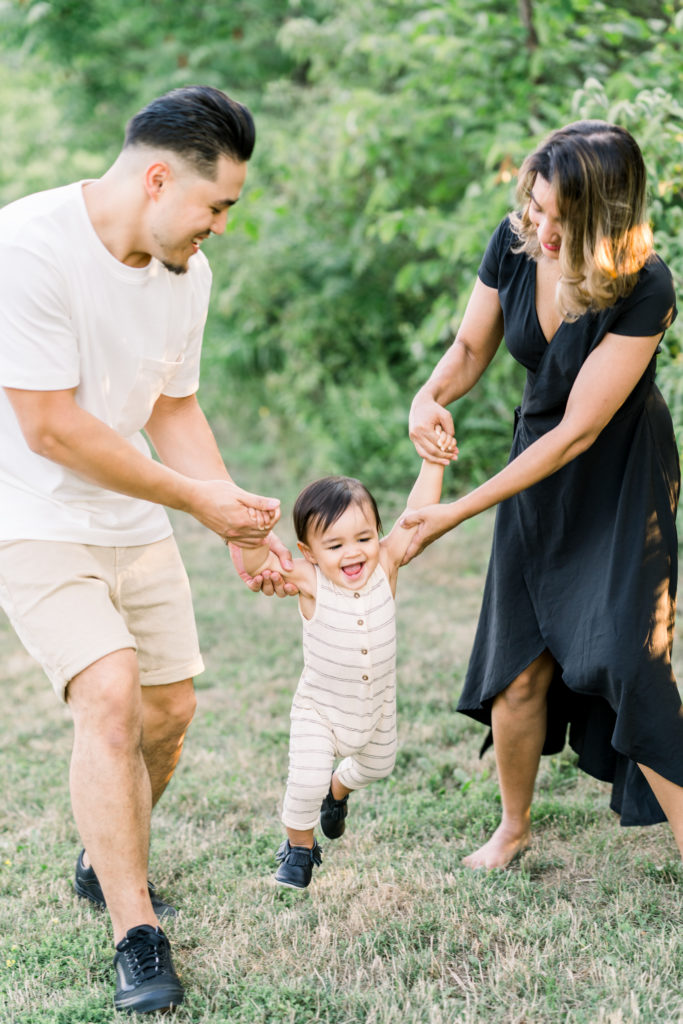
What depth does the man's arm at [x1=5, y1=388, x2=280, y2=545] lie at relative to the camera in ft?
8.50

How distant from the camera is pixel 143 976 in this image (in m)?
2.62

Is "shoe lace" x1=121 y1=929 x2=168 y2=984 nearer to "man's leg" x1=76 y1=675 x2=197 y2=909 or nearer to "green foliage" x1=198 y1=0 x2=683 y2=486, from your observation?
"man's leg" x1=76 y1=675 x2=197 y2=909

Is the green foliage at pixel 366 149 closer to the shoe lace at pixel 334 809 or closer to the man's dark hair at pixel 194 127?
the man's dark hair at pixel 194 127

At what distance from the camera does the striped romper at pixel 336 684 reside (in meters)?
2.96

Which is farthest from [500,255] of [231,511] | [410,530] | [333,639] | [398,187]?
[398,187]

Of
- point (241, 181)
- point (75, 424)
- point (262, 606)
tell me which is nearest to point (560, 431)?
point (241, 181)

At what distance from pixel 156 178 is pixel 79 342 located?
0.47 metres

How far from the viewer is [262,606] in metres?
6.93

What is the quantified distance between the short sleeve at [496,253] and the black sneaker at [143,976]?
6.71 feet

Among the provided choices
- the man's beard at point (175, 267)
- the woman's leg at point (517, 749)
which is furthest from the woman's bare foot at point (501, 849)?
the man's beard at point (175, 267)

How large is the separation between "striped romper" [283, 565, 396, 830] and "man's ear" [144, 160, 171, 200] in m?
1.16

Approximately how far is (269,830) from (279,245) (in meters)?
7.23

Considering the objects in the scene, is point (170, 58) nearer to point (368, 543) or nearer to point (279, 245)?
point (279, 245)

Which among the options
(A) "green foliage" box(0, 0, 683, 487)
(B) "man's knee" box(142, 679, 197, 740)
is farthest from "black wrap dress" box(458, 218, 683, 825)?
(A) "green foliage" box(0, 0, 683, 487)
